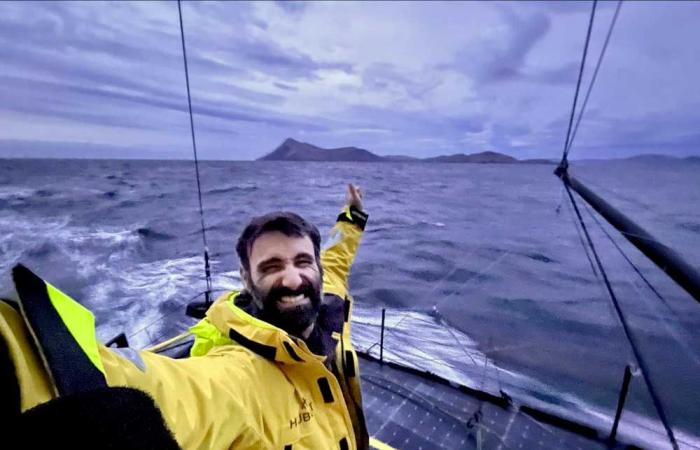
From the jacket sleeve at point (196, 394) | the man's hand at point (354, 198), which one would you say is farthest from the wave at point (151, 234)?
the jacket sleeve at point (196, 394)

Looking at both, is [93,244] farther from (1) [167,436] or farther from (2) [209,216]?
(1) [167,436]

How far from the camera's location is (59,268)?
438 inches

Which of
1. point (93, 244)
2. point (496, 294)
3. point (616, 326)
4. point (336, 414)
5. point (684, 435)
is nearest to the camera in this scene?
point (336, 414)

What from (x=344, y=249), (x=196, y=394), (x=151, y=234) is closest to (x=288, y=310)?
(x=196, y=394)

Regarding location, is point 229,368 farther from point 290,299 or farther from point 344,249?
point 344,249

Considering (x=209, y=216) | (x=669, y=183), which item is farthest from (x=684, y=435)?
(x=669, y=183)

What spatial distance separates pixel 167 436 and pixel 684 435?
8.25m

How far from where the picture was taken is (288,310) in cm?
189

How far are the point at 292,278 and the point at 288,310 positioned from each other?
167 millimetres

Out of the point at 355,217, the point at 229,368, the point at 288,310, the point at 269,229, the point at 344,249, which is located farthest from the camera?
the point at 355,217

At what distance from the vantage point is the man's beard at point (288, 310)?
1889 millimetres

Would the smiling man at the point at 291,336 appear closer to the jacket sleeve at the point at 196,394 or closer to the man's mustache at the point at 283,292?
the man's mustache at the point at 283,292

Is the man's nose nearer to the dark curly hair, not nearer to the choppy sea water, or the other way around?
the dark curly hair

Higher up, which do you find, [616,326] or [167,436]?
[167,436]
